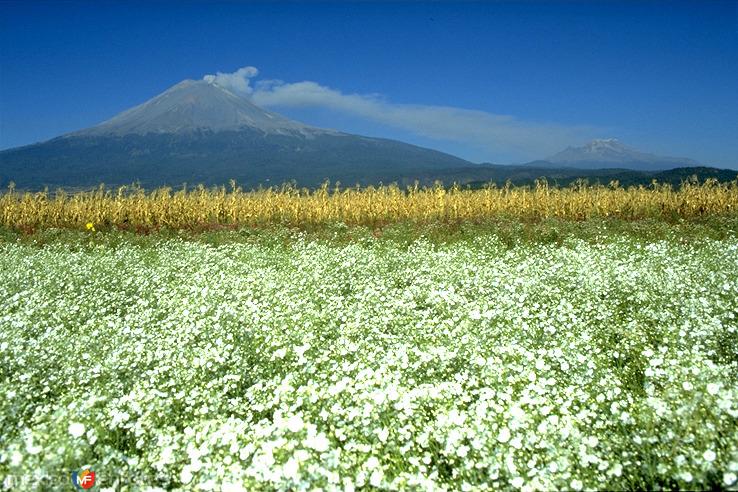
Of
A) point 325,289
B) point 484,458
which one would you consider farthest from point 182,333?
point 484,458

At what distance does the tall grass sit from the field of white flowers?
18705 mm

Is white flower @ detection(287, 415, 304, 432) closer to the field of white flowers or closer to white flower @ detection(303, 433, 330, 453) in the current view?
the field of white flowers

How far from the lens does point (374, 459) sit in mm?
4320

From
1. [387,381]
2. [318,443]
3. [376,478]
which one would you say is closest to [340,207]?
[387,381]

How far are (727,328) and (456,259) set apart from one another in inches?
341

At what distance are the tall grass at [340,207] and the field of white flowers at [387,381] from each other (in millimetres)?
18705

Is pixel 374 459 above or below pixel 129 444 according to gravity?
above

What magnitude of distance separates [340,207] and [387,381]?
94.2 ft

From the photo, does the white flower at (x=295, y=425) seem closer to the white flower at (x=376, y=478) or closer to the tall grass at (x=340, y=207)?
the white flower at (x=376, y=478)

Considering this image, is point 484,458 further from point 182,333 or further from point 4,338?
point 4,338

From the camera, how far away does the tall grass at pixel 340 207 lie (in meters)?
31.7

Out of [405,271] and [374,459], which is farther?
[405,271]

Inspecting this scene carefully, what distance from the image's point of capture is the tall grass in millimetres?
31719

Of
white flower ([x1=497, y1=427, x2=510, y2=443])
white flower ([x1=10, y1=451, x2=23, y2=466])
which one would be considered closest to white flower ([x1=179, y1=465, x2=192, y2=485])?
white flower ([x1=10, y1=451, x2=23, y2=466])
